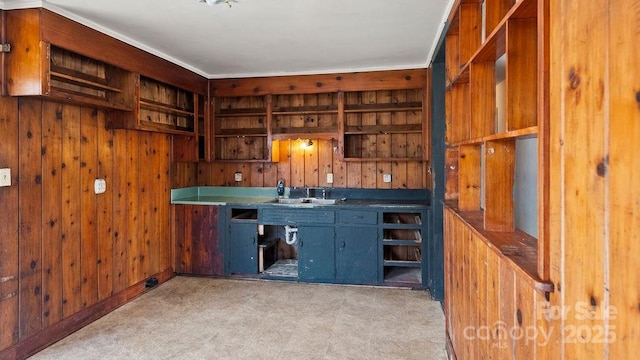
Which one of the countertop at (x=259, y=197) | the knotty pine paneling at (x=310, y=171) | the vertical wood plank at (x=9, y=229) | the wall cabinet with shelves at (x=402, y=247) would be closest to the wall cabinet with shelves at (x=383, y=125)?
the knotty pine paneling at (x=310, y=171)

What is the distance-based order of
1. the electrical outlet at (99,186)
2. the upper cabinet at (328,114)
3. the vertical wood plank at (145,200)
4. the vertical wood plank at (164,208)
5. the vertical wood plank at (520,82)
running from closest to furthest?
the vertical wood plank at (520,82) → the electrical outlet at (99,186) → the vertical wood plank at (145,200) → the vertical wood plank at (164,208) → the upper cabinet at (328,114)

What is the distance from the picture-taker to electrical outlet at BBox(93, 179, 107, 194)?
324cm

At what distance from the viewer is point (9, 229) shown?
2.50 m

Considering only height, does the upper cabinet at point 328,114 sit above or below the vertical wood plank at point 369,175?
above

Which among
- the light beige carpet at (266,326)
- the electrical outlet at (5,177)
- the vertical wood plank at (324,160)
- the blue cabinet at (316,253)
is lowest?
the light beige carpet at (266,326)

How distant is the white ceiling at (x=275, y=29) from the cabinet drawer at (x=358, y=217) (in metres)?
1.62

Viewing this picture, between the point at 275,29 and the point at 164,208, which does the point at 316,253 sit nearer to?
the point at 164,208

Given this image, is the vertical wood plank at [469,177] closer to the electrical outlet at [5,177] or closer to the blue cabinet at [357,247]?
the blue cabinet at [357,247]

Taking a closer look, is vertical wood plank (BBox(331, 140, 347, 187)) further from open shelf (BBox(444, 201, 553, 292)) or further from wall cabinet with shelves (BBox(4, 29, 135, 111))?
open shelf (BBox(444, 201, 553, 292))

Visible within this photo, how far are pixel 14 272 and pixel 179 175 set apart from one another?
2.16 m

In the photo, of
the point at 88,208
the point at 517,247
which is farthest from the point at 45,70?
the point at 517,247

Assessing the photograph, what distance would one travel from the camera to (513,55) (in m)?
1.36

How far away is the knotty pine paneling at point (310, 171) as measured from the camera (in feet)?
14.6

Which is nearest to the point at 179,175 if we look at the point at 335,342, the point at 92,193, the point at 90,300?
the point at 92,193
